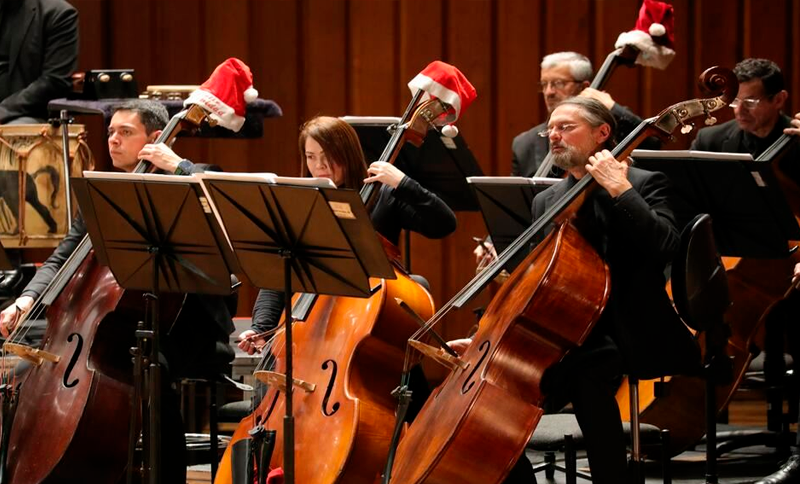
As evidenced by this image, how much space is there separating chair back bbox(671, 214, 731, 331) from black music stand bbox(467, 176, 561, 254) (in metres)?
0.46

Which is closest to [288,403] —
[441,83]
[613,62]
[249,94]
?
[441,83]

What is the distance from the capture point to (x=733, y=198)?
3.75m

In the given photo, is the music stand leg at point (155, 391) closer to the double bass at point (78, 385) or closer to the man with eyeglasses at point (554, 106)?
the double bass at point (78, 385)

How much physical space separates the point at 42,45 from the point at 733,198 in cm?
330

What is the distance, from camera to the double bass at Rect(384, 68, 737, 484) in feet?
10.0

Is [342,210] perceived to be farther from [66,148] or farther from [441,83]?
[66,148]

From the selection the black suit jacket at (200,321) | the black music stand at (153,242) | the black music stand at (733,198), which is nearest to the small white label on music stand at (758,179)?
the black music stand at (733,198)

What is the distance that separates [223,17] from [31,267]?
5.91 feet

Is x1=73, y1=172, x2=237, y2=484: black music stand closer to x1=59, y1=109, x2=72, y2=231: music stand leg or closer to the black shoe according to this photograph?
x1=59, y1=109, x2=72, y2=231: music stand leg

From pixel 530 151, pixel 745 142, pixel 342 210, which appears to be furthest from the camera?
pixel 530 151

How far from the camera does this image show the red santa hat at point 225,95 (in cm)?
394

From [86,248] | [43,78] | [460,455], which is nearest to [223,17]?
[43,78]

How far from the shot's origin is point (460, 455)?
9.98 ft

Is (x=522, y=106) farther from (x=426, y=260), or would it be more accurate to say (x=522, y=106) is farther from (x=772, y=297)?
(x=772, y=297)
